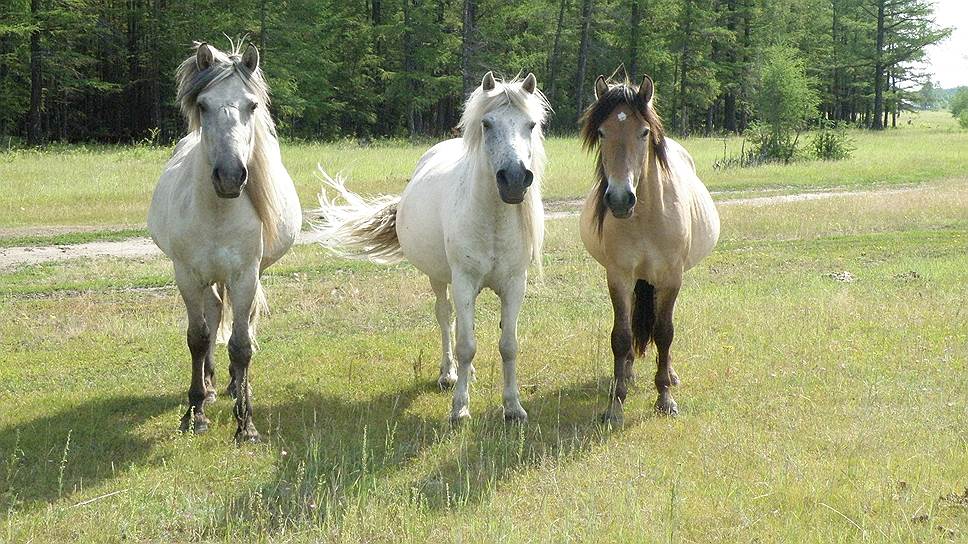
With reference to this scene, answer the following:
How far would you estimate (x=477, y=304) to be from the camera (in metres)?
9.21

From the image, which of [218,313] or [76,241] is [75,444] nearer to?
[218,313]

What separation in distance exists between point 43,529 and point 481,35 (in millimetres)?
39086

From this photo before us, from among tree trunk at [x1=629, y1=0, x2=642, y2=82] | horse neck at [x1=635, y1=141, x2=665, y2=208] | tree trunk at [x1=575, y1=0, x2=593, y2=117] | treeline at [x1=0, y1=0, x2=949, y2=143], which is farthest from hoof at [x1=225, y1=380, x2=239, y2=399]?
tree trunk at [x1=629, y1=0, x2=642, y2=82]

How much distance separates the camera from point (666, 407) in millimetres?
5652

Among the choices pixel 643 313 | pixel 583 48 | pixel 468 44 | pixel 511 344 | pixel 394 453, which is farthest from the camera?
pixel 583 48

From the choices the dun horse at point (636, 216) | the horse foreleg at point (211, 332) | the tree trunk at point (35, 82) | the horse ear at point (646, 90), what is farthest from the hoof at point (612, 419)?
the tree trunk at point (35, 82)

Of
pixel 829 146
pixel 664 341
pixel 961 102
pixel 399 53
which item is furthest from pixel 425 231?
pixel 961 102

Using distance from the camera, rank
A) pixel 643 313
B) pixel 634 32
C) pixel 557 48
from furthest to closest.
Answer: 1. pixel 634 32
2. pixel 557 48
3. pixel 643 313

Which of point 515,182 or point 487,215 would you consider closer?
point 515,182

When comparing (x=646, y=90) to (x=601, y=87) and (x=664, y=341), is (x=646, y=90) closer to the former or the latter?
(x=601, y=87)

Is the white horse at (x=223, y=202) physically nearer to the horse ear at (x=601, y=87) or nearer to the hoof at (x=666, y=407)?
the horse ear at (x=601, y=87)

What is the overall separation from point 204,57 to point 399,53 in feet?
130

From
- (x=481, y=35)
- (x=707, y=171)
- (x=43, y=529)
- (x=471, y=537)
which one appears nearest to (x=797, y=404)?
(x=471, y=537)

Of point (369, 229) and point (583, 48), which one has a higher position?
point (583, 48)
